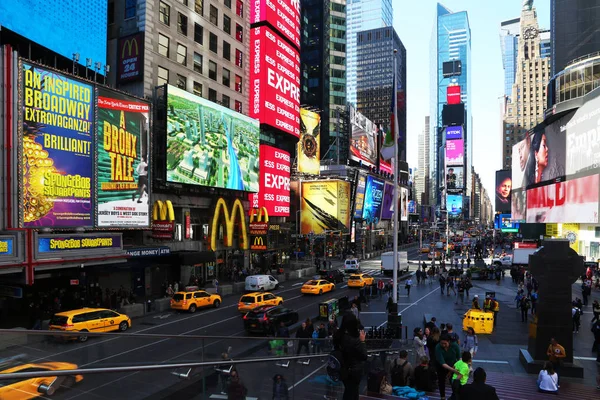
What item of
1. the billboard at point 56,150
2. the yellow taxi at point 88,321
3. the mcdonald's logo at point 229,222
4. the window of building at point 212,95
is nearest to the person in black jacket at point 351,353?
the yellow taxi at point 88,321

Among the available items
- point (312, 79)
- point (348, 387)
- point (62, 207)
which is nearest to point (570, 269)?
point (348, 387)

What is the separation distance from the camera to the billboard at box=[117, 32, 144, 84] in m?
37.4

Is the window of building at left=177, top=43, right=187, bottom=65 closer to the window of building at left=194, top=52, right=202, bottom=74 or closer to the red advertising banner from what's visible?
the window of building at left=194, top=52, right=202, bottom=74

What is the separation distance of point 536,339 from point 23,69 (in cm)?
2813

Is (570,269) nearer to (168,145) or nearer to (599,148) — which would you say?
(168,145)

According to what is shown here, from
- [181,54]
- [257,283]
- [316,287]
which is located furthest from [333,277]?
[181,54]

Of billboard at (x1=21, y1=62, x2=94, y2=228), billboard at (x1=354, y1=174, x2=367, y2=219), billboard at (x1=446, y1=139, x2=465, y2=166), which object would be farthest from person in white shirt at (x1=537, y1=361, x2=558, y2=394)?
billboard at (x1=446, y1=139, x2=465, y2=166)

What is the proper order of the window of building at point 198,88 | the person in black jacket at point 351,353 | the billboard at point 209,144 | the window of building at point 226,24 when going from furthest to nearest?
1. the window of building at point 226,24
2. the window of building at point 198,88
3. the billboard at point 209,144
4. the person in black jacket at point 351,353

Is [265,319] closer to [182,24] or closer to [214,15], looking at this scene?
[182,24]

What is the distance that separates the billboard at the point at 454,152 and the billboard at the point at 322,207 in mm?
77218

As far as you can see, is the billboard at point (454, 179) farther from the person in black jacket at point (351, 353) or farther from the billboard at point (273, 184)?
the person in black jacket at point (351, 353)

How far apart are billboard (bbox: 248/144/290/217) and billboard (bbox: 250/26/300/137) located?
3640 millimetres

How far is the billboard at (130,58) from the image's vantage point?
1473 inches

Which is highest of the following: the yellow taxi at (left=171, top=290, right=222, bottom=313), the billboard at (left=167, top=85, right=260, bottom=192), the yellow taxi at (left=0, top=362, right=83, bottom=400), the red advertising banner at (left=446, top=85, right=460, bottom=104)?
the red advertising banner at (left=446, top=85, right=460, bottom=104)
